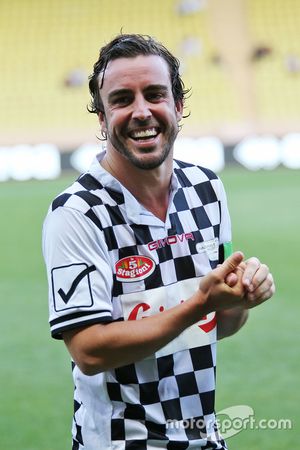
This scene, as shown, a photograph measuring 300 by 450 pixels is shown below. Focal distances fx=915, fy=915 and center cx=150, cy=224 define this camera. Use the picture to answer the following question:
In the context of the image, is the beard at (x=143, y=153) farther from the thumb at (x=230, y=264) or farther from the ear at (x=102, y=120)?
the thumb at (x=230, y=264)

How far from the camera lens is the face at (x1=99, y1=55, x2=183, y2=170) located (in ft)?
7.38

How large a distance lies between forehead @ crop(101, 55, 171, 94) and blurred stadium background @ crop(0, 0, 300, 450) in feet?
7.98

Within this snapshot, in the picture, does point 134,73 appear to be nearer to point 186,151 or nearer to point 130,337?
point 130,337

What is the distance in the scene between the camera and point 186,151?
13727mm

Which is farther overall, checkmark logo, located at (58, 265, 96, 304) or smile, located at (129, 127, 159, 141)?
smile, located at (129, 127, 159, 141)

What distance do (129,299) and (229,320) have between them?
382 mm

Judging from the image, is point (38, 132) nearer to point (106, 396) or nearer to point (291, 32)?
point (291, 32)

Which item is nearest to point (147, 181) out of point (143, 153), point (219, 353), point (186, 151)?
point (143, 153)

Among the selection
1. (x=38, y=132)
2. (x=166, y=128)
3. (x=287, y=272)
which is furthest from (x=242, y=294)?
(x=38, y=132)

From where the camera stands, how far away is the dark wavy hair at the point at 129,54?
7.61ft

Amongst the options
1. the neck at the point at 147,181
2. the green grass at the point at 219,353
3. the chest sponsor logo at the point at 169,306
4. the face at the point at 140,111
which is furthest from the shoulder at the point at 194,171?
the green grass at the point at 219,353

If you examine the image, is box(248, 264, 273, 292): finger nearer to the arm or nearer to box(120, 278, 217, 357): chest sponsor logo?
the arm

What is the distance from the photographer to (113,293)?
7.28 ft

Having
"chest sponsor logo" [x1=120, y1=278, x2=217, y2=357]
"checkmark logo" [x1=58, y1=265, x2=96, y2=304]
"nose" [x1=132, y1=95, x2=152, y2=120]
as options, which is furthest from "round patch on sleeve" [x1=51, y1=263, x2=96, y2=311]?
"nose" [x1=132, y1=95, x2=152, y2=120]
